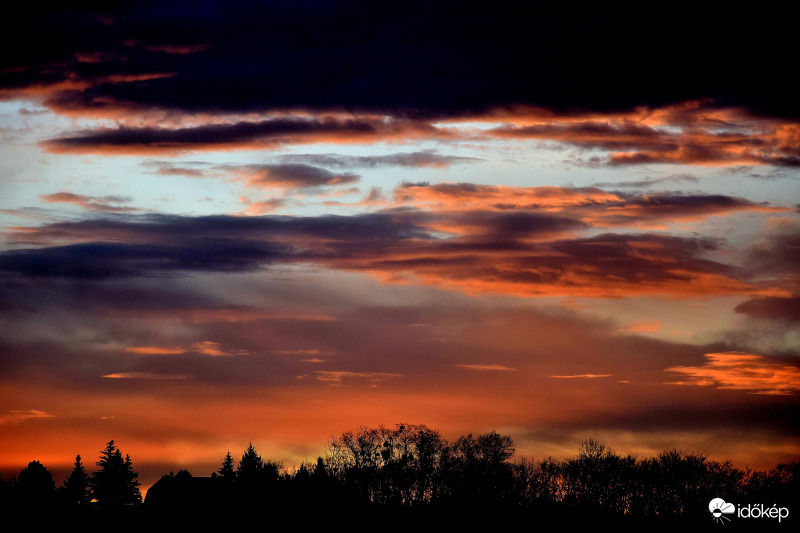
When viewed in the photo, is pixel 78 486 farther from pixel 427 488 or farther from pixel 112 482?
pixel 427 488

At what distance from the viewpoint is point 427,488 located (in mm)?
119812

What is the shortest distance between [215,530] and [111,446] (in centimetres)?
2728

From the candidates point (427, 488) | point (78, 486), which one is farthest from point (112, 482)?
point (427, 488)

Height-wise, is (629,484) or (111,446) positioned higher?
(111,446)

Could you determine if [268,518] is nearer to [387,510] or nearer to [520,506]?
[387,510]

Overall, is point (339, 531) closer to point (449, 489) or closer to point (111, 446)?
point (449, 489)

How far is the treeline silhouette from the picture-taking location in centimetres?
10094

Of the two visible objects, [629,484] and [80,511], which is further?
[629,484]

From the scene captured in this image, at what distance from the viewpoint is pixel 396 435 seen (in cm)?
12438

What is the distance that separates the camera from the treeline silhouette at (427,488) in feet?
331

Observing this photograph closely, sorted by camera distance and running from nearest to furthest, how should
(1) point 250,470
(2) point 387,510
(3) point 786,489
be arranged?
(3) point 786,489 → (2) point 387,510 → (1) point 250,470

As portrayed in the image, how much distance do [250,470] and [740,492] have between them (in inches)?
2402

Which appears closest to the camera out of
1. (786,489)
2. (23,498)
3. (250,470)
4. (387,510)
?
(786,489)

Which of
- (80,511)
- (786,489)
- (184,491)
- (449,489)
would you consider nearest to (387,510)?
(449,489)
